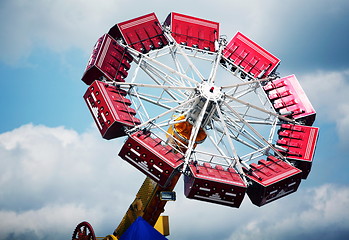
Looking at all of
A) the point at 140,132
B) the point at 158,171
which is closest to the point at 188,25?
the point at 140,132

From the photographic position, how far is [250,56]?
148 feet

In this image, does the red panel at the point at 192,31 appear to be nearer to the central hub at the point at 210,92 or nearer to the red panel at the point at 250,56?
the red panel at the point at 250,56

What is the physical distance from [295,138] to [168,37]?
15.4m

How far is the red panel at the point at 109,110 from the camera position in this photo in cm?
3453

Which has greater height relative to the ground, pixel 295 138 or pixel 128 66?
pixel 128 66

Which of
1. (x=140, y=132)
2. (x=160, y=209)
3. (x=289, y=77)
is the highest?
(x=289, y=77)

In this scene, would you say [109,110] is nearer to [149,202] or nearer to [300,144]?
[149,202]

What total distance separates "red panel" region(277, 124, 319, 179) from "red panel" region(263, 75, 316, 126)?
170 cm

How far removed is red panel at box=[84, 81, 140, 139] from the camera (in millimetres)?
34531

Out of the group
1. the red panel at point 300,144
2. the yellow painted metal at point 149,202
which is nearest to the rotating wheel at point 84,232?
the yellow painted metal at point 149,202

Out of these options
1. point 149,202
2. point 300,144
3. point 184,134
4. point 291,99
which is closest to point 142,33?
point 184,134

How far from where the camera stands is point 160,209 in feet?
127

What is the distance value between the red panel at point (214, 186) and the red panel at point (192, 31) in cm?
1435

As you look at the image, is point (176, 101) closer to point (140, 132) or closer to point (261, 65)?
point (140, 132)
